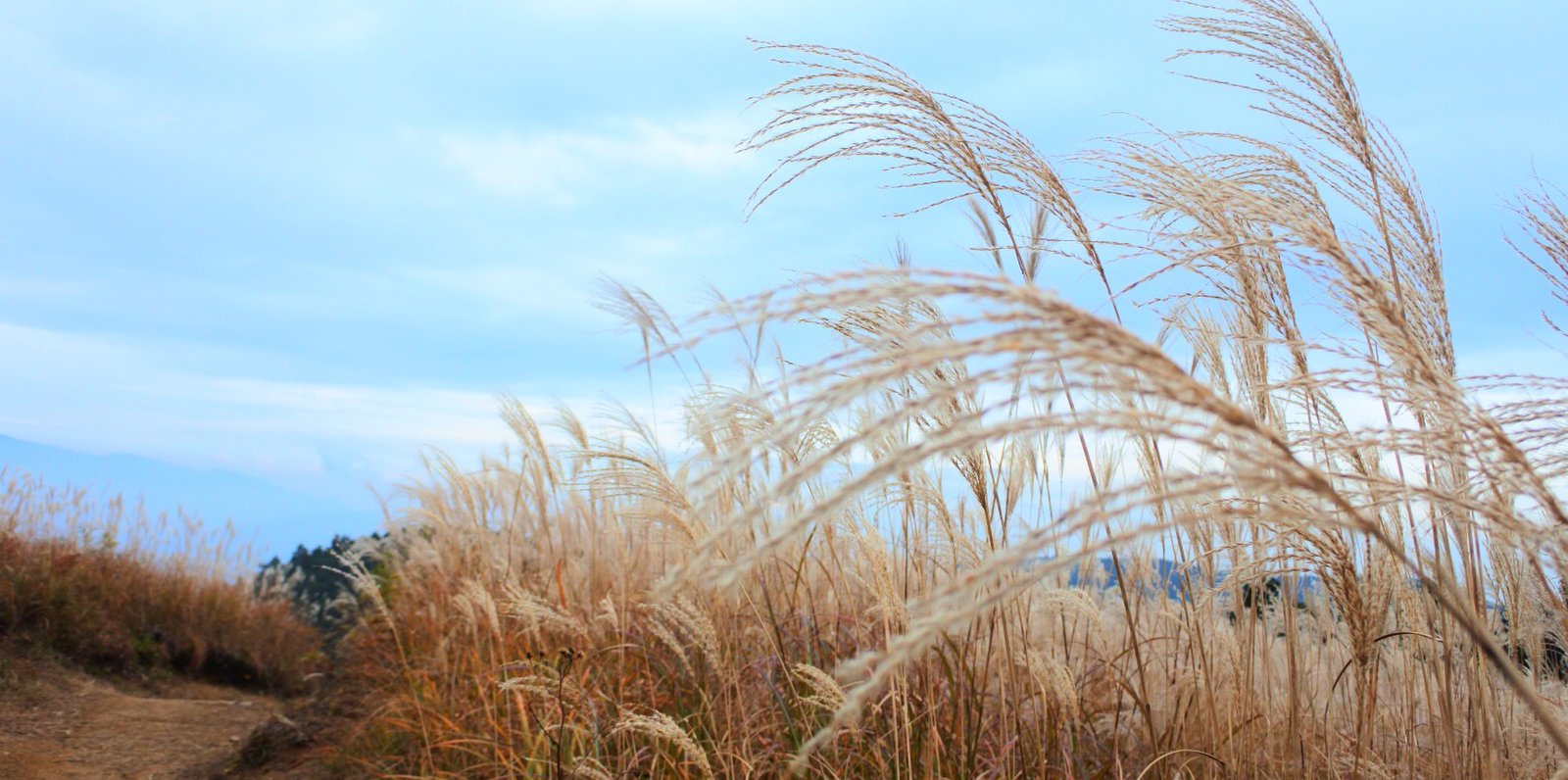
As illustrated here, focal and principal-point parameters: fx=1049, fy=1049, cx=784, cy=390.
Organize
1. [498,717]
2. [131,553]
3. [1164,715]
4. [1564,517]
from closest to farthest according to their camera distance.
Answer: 1. [1564,517]
2. [1164,715]
3. [498,717]
4. [131,553]

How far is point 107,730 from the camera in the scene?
649 cm

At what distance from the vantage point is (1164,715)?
3.44 m

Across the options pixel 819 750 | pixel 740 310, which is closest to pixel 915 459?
pixel 740 310

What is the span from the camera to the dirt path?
5777mm

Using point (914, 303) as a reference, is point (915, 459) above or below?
below

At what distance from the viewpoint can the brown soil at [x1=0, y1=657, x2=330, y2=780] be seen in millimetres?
5754

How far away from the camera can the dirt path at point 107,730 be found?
5777mm

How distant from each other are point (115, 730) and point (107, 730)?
0.04 metres

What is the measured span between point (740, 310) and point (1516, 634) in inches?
115

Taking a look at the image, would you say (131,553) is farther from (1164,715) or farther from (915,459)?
(915,459)

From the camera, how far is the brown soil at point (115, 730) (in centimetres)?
575

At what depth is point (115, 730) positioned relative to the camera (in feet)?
21.3

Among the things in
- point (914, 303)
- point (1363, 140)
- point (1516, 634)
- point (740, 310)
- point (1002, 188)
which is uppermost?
point (1363, 140)

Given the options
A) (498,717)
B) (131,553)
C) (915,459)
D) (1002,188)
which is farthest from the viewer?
(131,553)
